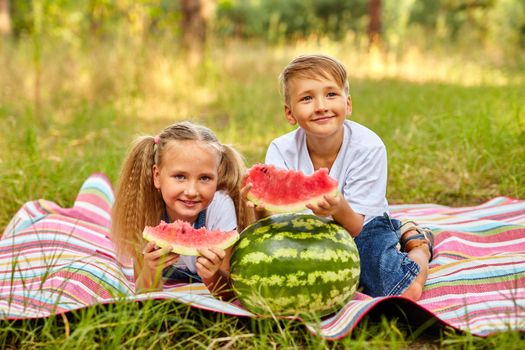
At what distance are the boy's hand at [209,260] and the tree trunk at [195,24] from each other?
7.35 metres

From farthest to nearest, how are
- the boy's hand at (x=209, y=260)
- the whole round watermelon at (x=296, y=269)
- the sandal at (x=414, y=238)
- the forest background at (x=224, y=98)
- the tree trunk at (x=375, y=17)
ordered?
1. the tree trunk at (x=375, y=17)
2. the forest background at (x=224, y=98)
3. the sandal at (x=414, y=238)
4. the boy's hand at (x=209, y=260)
5. the whole round watermelon at (x=296, y=269)

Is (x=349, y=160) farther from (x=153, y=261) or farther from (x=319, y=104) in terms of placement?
(x=153, y=261)

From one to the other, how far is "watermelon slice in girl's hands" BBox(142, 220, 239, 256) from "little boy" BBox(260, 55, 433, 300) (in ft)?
2.06

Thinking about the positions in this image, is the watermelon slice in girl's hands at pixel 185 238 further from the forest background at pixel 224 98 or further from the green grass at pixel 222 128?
the forest background at pixel 224 98

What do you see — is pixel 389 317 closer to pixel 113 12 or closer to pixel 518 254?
pixel 518 254

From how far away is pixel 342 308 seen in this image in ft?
9.16

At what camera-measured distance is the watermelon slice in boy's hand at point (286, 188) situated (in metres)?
2.72

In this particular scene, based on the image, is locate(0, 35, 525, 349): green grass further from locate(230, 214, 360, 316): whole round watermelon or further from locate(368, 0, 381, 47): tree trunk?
locate(368, 0, 381, 47): tree trunk

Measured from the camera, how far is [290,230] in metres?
2.78

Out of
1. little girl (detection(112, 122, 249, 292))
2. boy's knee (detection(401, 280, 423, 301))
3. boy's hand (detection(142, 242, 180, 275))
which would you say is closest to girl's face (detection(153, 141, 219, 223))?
little girl (detection(112, 122, 249, 292))

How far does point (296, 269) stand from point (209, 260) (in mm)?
427

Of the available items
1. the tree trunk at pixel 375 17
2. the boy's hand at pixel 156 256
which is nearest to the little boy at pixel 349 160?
the boy's hand at pixel 156 256

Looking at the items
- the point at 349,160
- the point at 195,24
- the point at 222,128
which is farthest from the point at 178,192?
the point at 195,24

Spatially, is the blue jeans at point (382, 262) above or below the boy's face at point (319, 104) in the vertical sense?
below
